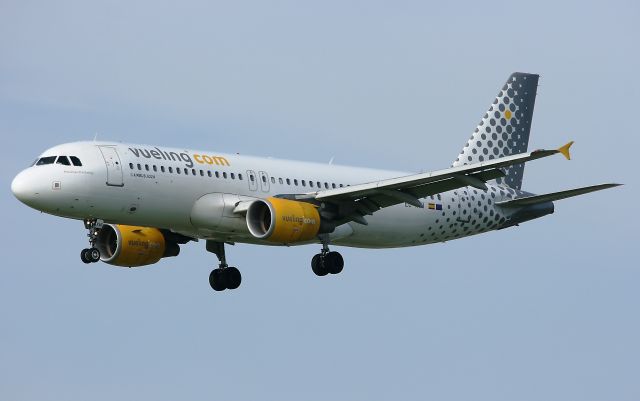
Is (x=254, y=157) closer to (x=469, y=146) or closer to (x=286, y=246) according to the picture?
(x=286, y=246)

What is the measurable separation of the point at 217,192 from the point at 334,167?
639 centimetres

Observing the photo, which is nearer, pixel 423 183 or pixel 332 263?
pixel 423 183

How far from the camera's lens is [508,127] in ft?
213

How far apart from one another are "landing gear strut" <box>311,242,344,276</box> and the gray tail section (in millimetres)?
10107

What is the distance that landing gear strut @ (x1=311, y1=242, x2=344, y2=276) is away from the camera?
55.2 metres

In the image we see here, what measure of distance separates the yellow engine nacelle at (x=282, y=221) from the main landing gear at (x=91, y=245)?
5.22 meters

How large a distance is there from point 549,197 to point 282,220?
11278mm

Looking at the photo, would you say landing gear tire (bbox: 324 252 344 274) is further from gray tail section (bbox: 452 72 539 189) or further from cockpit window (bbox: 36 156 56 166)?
cockpit window (bbox: 36 156 56 166)

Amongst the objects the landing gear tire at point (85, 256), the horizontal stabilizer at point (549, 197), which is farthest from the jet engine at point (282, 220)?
the horizontal stabilizer at point (549, 197)

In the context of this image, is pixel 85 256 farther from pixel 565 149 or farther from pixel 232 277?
pixel 565 149

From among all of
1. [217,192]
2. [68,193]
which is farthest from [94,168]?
[217,192]

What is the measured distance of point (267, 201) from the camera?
173 feet

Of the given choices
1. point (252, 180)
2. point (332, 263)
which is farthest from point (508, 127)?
point (252, 180)

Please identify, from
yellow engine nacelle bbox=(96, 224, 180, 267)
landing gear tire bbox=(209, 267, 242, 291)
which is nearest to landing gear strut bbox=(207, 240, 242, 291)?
landing gear tire bbox=(209, 267, 242, 291)
